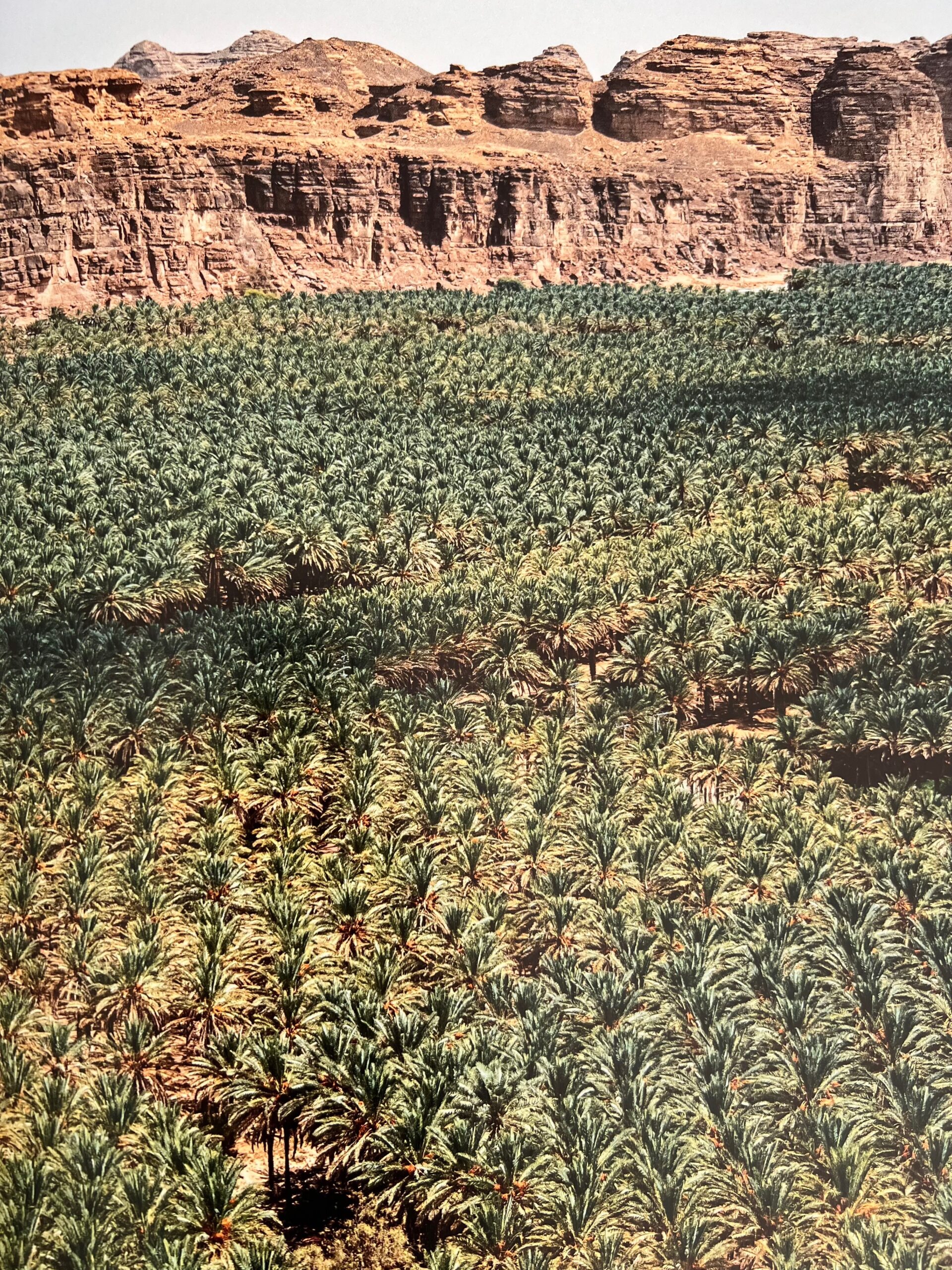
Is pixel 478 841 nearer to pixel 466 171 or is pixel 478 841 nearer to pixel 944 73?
pixel 466 171

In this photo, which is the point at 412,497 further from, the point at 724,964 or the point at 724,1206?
the point at 724,1206

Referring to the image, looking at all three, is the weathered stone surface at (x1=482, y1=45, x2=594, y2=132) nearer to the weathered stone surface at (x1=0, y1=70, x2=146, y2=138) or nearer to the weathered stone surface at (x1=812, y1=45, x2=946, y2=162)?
the weathered stone surface at (x1=812, y1=45, x2=946, y2=162)

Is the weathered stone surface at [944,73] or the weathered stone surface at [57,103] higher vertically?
the weathered stone surface at [944,73]

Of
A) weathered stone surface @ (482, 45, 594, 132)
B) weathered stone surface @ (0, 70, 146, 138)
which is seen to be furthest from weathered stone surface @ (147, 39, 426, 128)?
weathered stone surface @ (0, 70, 146, 138)

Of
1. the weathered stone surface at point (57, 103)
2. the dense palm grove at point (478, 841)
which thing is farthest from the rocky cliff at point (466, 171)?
the dense palm grove at point (478, 841)

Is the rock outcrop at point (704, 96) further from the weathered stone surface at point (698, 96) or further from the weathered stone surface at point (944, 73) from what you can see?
the weathered stone surface at point (944, 73)

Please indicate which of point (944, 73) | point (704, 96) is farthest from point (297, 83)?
point (944, 73)
